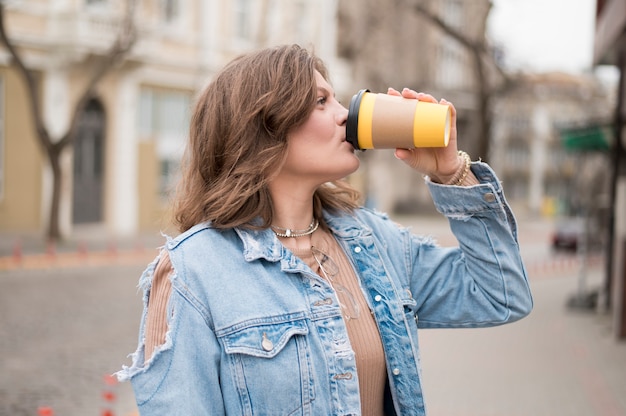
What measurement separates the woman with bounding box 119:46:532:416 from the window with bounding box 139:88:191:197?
916 inches

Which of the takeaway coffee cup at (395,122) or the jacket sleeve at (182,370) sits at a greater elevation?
the takeaway coffee cup at (395,122)

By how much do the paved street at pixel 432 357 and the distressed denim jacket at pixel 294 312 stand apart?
136 inches

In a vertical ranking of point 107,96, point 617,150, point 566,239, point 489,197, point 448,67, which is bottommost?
point 566,239

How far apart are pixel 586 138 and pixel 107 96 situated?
618 inches

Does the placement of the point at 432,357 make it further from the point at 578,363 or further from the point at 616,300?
the point at 616,300

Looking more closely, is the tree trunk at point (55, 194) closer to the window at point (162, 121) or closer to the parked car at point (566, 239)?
the window at point (162, 121)

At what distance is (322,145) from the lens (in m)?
2.19

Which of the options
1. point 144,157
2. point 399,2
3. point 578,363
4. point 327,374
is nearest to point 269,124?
point 327,374

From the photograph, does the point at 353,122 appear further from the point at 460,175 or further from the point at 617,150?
the point at 617,150

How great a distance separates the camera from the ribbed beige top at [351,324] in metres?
1.97

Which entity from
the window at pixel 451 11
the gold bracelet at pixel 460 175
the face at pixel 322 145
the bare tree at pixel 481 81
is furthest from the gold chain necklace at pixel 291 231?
the window at pixel 451 11

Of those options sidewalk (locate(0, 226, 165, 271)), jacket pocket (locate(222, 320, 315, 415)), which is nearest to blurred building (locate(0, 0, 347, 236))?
sidewalk (locate(0, 226, 165, 271))

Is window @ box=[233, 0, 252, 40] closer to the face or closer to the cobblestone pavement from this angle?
the cobblestone pavement

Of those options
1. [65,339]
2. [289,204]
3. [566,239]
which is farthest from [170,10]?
[289,204]
